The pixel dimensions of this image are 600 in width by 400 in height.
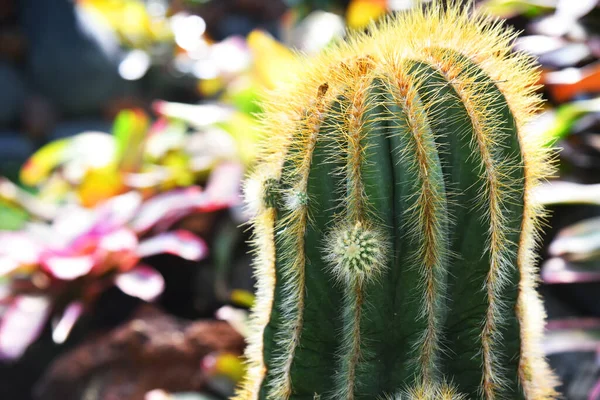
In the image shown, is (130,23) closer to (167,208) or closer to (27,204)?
(27,204)

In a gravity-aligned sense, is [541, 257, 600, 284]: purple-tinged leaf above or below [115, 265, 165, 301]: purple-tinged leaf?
above

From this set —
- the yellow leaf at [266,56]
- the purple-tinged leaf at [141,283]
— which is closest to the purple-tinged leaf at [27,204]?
the purple-tinged leaf at [141,283]

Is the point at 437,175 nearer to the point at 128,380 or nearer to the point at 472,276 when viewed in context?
the point at 472,276

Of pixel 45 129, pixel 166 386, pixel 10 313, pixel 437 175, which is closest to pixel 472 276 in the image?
pixel 437 175

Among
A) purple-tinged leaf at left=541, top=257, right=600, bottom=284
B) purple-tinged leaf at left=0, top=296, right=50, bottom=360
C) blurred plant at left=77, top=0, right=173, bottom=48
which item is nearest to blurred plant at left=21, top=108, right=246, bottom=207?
purple-tinged leaf at left=0, top=296, right=50, bottom=360

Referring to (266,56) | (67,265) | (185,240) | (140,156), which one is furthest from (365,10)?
(67,265)

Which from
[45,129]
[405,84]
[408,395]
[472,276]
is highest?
[45,129]

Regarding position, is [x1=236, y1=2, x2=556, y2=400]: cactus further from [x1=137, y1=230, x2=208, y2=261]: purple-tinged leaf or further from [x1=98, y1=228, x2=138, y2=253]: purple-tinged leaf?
[x1=98, y1=228, x2=138, y2=253]: purple-tinged leaf
